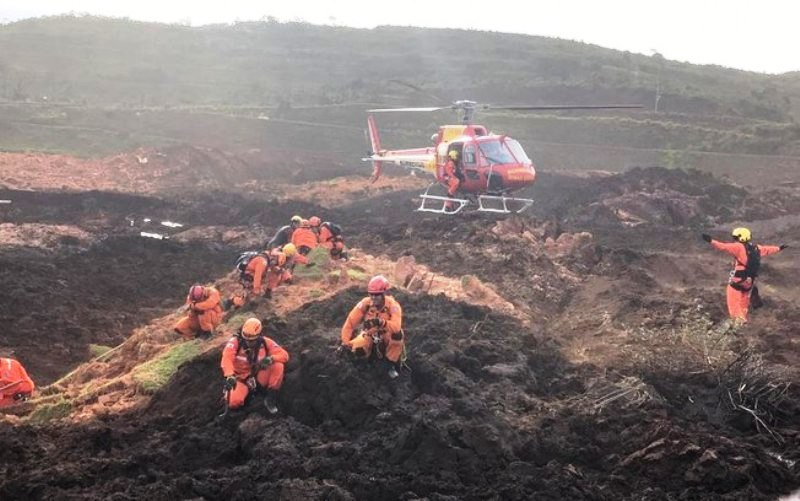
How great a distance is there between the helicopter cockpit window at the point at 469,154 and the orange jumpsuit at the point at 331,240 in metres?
4.80

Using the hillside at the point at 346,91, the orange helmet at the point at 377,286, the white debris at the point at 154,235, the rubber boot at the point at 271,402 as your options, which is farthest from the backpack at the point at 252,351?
the hillside at the point at 346,91

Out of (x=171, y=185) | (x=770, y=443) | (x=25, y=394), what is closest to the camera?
(x=770, y=443)

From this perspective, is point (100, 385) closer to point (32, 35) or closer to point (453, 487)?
point (453, 487)

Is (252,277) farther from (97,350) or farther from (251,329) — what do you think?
(251,329)

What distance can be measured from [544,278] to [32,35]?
5124cm

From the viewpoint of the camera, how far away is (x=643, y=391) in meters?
8.09

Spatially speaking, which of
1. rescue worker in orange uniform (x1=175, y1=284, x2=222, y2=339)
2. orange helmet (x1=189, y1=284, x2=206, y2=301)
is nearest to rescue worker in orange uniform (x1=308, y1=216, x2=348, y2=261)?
rescue worker in orange uniform (x1=175, y1=284, x2=222, y2=339)

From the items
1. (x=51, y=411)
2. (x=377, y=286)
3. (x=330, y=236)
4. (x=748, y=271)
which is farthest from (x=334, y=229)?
(x=748, y=271)

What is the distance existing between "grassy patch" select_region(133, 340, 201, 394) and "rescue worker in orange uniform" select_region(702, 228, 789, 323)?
801cm

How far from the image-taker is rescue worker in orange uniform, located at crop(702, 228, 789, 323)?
34.9ft

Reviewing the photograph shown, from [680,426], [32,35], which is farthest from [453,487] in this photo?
[32,35]

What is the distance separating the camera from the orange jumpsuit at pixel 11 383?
874 centimetres

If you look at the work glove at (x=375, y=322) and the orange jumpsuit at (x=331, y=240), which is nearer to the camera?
the work glove at (x=375, y=322)

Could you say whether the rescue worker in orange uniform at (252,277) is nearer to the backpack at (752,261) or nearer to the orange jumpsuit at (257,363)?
the orange jumpsuit at (257,363)
